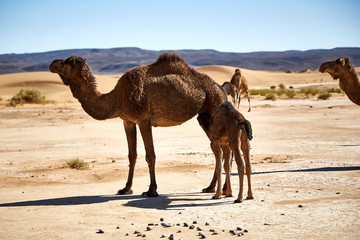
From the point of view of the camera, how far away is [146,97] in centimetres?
956

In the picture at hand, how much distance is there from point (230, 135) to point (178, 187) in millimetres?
2302

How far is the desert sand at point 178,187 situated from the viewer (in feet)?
24.0

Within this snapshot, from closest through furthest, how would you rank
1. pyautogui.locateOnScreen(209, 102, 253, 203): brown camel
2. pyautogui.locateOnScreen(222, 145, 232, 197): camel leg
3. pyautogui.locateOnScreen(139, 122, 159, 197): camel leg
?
pyautogui.locateOnScreen(209, 102, 253, 203): brown camel, pyautogui.locateOnScreen(222, 145, 232, 197): camel leg, pyautogui.locateOnScreen(139, 122, 159, 197): camel leg

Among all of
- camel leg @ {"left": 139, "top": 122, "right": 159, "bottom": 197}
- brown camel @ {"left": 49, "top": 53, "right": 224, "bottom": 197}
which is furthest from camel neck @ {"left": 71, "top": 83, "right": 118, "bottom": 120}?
camel leg @ {"left": 139, "top": 122, "right": 159, "bottom": 197}

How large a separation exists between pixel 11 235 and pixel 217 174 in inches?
147

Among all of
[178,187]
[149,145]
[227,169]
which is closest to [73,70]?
[149,145]

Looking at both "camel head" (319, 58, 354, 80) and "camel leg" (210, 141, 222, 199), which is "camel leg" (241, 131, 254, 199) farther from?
"camel head" (319, 58, 354, 80)

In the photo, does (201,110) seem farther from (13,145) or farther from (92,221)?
(13,145)

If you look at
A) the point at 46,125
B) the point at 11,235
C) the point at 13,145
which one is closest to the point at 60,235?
the point at 11,235

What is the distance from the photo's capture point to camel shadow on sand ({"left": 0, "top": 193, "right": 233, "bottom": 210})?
346 inches

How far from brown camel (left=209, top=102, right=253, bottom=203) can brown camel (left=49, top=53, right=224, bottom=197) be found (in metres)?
0.74

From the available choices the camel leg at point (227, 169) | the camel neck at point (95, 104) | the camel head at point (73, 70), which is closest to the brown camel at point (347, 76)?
the camel leg at point (227, 169)

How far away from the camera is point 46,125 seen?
24688 mm

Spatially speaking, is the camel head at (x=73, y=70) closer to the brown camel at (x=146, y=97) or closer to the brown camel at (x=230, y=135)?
the brown camel at (x=146, y=97)
